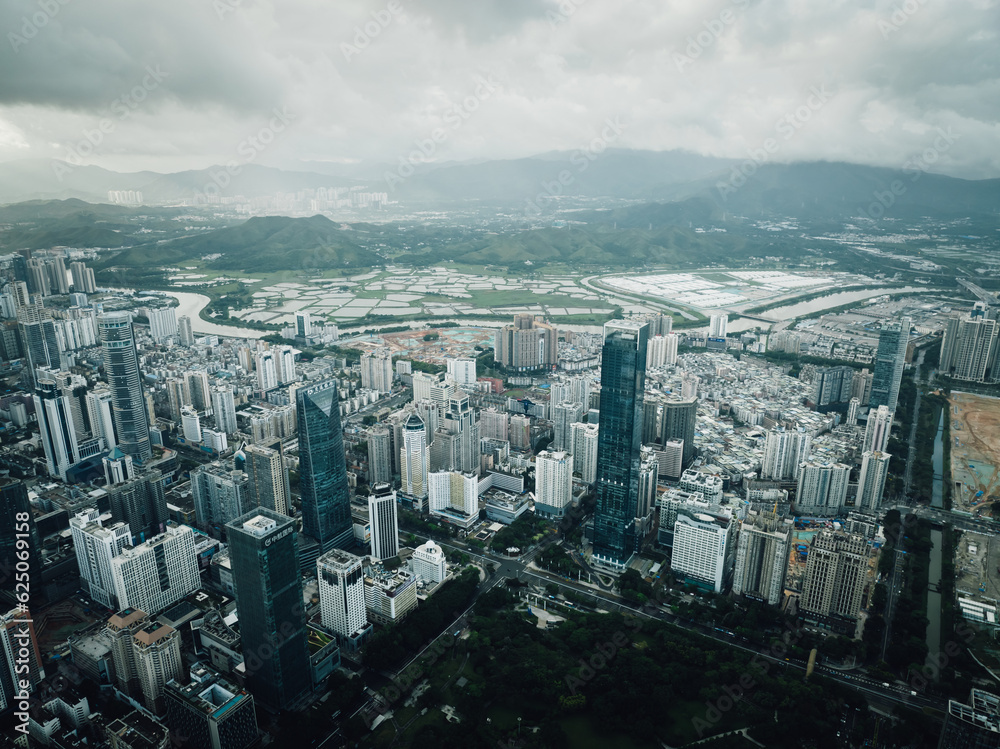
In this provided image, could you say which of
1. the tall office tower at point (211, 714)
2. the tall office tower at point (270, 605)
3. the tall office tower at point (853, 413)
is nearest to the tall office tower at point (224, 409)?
the tall office tower at point (270, 605)

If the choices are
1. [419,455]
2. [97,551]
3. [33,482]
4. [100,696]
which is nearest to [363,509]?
[419,455]

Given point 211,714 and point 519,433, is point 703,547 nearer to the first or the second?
point 519,433

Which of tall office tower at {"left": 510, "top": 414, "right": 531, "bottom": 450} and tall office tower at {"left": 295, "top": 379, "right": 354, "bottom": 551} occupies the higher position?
tall office tower at {"left": 295, "top": 379, "right": 354, "bottom": 551}

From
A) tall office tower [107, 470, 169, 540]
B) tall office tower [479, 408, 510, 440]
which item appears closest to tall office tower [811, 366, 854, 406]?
tall office tower [479, 408, 510, 440]

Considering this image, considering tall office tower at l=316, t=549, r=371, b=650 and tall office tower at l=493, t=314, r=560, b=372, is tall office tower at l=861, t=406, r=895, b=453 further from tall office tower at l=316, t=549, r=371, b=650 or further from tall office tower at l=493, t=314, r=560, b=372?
tall office tower at l=316, t=549, r=371, b=650

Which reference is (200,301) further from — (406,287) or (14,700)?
(14,700)

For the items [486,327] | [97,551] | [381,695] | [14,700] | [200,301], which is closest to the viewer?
[14,700]
